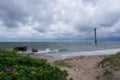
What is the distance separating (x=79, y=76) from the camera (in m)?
9.27

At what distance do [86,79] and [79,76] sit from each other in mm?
490

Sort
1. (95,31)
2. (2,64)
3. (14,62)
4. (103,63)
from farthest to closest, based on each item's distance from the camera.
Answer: (95,31), (103,63), (14,62), (2,64)

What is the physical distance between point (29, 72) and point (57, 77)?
57cm

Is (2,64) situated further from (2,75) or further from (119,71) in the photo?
(119,71)

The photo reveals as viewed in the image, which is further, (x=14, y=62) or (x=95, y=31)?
(x=95, y=31)

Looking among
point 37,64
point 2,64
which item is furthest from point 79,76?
point 2,64

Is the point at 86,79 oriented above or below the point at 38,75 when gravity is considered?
below

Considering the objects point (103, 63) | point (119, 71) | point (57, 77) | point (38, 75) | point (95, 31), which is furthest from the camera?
point (95, 31)

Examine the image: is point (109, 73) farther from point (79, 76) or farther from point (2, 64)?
point (2, 64)

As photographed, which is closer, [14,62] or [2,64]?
[2,64]

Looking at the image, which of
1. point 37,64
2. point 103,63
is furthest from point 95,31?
point 37,64

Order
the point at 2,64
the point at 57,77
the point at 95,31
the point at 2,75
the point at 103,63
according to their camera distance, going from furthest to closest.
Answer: the point at 95,31, the point at 103,63, the point at 2,64, the point at 57,77, the point at 2,75

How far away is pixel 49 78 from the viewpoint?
3.76 metres

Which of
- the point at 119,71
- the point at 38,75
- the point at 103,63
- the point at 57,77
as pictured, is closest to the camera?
the point at 38,75
